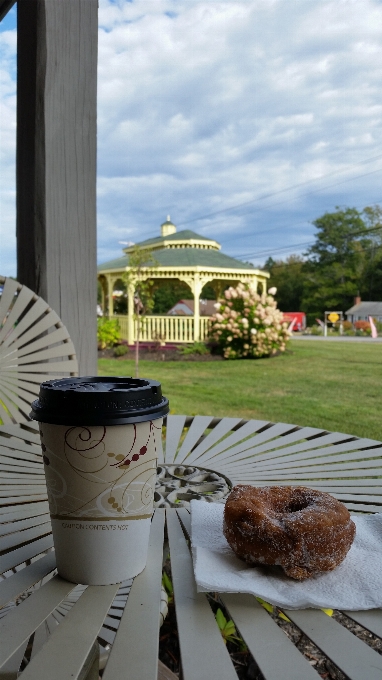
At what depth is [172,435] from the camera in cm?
100

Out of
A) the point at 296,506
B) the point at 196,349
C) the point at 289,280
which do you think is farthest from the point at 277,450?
the point at 196,349

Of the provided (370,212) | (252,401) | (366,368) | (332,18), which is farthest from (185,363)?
(332,18)

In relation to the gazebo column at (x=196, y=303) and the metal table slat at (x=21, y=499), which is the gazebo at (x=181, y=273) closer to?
the gazebo column at (x=196, y=303)

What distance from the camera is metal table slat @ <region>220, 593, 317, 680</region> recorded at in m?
0.31

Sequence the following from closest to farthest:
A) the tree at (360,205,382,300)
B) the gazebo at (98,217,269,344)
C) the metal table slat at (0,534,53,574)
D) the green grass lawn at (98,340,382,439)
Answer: the metal table slat at (0,534,53,574) → the tree at (360,205,382,300) → the green grass lawn at (98,340,382,439) → the gazebo at (98,217,269,344)

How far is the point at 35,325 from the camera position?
126 centimetres

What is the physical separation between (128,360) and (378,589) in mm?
5782

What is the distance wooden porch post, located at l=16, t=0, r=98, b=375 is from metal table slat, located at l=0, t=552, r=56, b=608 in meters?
1.04

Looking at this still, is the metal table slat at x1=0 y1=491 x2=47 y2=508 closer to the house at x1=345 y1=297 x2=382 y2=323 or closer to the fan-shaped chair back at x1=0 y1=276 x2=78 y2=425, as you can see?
the fan-shaped chair back at x1=0 y1=276 x2=78 y2=425

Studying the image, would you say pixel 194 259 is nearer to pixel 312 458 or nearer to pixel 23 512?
pixel 312 458

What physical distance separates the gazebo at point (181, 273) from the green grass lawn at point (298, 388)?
1588mm

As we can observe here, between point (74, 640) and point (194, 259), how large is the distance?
23.5 feet

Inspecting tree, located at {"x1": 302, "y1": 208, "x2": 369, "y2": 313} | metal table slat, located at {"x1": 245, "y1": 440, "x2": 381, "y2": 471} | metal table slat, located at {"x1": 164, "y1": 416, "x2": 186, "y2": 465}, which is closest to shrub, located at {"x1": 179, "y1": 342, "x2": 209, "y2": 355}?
tree, located at {"x1": 302, "y1": 208, "x2": 369, "y2": 313}

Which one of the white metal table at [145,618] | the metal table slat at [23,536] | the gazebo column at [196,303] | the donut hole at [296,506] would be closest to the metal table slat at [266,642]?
the white metal table at [145,618]
